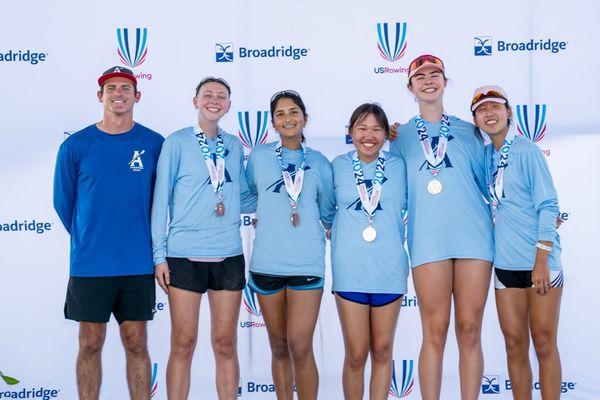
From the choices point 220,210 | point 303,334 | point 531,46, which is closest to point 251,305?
point 303,334

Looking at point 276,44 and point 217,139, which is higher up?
point 276,44

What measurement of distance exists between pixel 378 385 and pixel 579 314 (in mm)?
1913

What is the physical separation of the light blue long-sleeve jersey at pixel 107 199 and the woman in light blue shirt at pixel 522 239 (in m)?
1.74

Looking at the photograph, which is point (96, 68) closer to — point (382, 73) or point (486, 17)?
point (382, 73)

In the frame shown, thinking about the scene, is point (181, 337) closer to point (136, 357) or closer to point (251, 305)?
point (136, 357)

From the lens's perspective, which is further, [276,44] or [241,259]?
[276,44]

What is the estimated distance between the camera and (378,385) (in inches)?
126

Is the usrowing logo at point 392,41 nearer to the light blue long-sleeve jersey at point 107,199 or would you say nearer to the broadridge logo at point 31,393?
the light blue long-sleeve jersey at point 107,199

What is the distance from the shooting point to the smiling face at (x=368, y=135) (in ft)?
10.5

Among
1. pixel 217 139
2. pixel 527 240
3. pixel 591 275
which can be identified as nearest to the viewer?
pixel 527 240

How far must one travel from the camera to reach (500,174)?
3191mm

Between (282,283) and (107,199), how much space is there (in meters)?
0.97

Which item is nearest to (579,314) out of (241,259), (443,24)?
(443,24)

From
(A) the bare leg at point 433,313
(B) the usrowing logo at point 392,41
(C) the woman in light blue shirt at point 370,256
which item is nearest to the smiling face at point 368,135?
(C) the woman in light blue shirt at point 370,256
